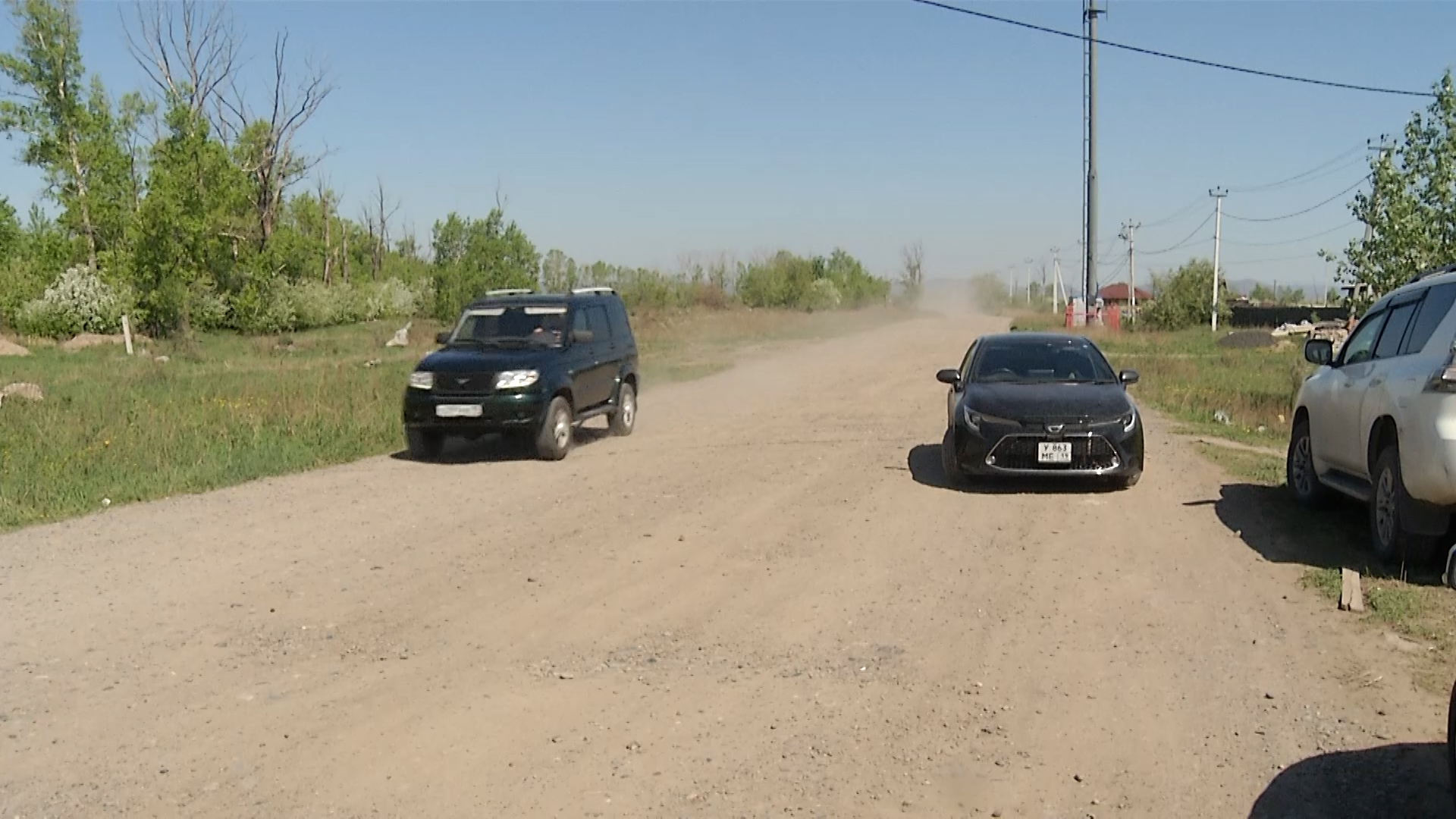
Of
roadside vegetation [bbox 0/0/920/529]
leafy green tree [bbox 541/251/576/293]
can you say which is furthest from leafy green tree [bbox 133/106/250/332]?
leafy green tree [bbox 541/251/576/293]

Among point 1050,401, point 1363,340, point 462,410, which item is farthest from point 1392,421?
point 462,410

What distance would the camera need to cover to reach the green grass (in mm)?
11664

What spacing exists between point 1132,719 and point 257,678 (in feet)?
13.6

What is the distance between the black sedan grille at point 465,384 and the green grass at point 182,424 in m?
1.61

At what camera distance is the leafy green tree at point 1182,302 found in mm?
55062

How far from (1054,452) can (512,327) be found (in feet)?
22.8

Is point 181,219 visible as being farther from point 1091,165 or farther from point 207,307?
point 1091,165

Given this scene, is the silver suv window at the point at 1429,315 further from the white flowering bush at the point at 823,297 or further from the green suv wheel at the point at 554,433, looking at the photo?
the white flowering bush at the point at 823,297

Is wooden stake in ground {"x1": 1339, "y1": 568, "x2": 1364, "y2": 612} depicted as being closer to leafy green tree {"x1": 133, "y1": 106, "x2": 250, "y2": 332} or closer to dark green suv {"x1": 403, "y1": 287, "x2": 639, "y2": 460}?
dark green suv {"x1": 403, "y1": 287, "x2": 639, "y2": 460}

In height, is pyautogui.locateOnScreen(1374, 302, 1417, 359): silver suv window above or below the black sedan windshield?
above

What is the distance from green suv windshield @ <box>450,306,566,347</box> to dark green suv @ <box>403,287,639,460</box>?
0.04 feet

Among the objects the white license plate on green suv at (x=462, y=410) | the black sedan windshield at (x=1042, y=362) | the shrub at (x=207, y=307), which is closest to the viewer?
the black sedan windshield at (x=1042, y=362)

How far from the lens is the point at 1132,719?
5.20 m

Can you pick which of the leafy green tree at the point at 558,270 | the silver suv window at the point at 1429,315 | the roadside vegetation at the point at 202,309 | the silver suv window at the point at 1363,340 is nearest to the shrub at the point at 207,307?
the roadside vegetation at the point at 202,309
